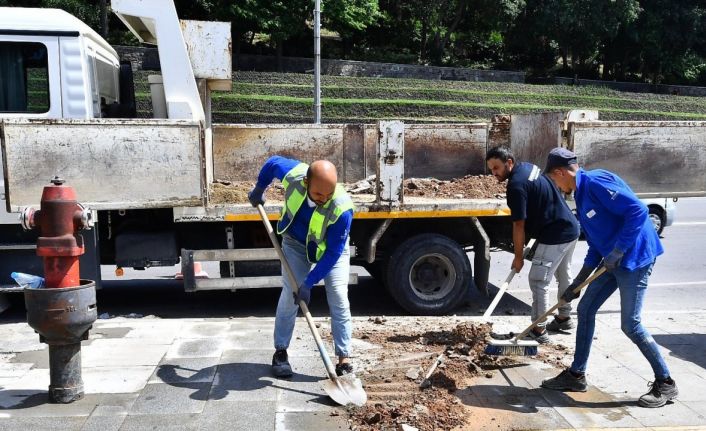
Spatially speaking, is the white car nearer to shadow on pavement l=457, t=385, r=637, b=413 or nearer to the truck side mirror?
shadow on pavement l=457, t=385, r=637, b=413

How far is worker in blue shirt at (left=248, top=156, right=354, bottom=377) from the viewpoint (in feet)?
14.1

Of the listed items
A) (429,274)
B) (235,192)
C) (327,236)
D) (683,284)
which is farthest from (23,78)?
(683,284)

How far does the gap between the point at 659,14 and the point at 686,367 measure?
34.5m

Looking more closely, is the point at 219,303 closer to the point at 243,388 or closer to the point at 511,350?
the point at 243,388

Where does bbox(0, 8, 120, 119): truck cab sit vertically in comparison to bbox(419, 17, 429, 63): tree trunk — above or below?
below

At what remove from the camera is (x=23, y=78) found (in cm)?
600

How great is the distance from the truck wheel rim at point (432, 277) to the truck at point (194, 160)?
0.01 m

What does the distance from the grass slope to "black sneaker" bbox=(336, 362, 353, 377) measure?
676 inches

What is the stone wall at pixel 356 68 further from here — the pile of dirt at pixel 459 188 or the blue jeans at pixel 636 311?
the blue jeans at pixel 636 311

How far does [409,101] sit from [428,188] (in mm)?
18409

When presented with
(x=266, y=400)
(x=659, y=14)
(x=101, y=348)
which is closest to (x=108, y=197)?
(x=101, y=348)

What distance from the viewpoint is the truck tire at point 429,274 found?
6762 millimetres

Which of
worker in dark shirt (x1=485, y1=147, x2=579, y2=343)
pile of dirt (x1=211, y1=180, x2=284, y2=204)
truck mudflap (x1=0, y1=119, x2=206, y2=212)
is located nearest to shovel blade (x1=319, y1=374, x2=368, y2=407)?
worker in dark shirt (x1=485, y1=147, x2=579, y2=343)

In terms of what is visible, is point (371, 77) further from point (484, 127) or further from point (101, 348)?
point (101, 348)
